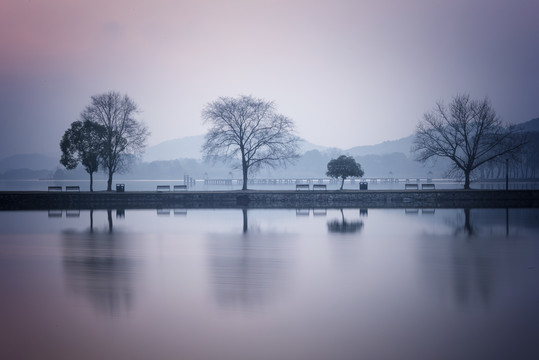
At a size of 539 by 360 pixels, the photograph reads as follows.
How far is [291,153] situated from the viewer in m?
50.1

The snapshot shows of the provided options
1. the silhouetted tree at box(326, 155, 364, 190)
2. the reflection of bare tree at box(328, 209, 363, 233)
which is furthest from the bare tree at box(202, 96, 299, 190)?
the reflection of bare tree at box(328, 209, 363, 233)

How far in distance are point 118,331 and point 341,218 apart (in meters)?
23.3

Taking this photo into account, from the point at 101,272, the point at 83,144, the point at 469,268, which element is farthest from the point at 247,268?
the point at 83,144

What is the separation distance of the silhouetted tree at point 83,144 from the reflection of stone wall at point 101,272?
97.6ft

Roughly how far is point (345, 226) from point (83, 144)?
34.0m

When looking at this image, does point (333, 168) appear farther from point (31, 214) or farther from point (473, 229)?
point (31, 214)

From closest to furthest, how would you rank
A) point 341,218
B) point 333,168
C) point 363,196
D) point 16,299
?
point 16,299
point 341,218
point 363,196
point 333,168

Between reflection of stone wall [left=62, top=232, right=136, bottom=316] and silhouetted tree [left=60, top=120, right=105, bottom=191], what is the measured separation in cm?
2974

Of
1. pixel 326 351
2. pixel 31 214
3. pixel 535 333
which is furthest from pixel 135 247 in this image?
pixel 31 214

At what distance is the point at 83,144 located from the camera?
163 ft

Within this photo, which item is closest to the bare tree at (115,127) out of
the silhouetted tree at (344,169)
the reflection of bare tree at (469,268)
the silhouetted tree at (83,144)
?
the silhouetted tree at (83,144)

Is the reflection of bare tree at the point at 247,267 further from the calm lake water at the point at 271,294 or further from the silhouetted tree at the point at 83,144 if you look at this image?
the silhouetted tree at the point at 83,144

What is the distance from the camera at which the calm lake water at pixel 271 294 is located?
824 cm

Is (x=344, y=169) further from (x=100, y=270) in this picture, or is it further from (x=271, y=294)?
(x=271, y=294)
